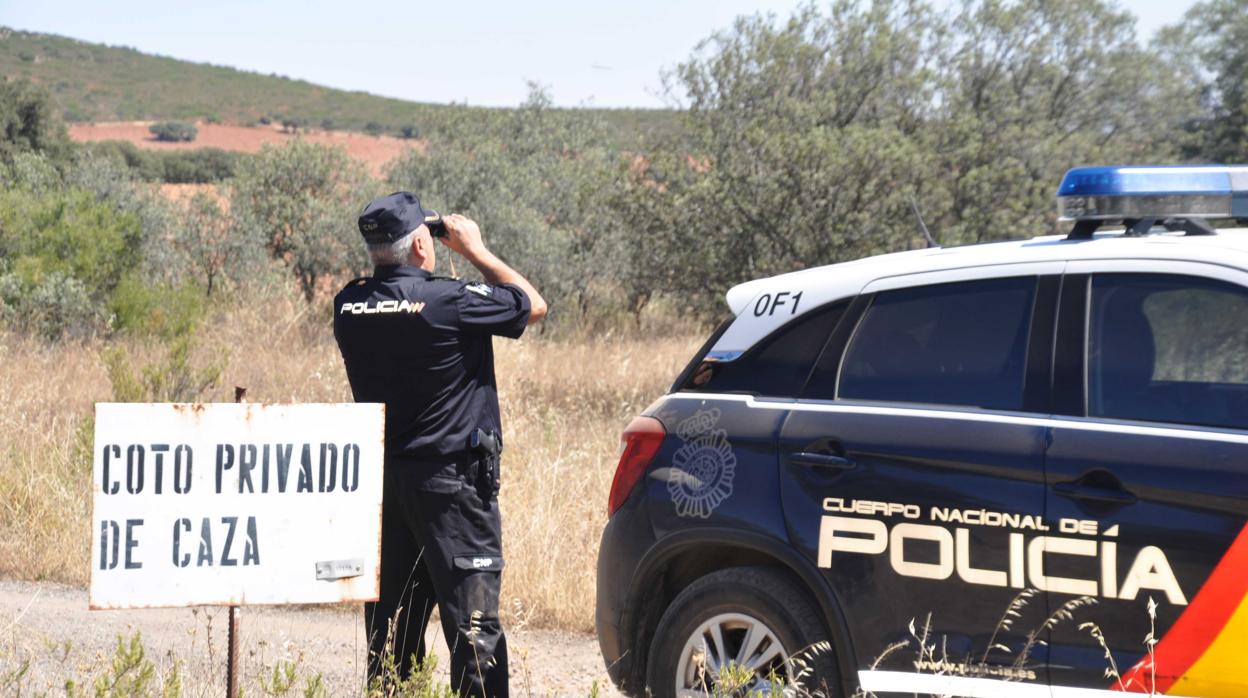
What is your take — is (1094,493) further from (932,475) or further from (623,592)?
(623,592)

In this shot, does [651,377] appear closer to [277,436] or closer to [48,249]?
[48,249]

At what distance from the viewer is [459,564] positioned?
4.37 metres

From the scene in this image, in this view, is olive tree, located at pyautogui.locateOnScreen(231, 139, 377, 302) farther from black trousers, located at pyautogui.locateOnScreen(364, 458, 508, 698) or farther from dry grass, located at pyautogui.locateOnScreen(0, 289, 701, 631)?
black trousers, located at pyautogui.locateOnScreen(364, 458, 508, 698)

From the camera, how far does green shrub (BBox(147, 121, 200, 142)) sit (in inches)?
2724

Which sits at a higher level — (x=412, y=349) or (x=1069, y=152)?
(x=1069, y=152)

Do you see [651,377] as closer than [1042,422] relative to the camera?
No

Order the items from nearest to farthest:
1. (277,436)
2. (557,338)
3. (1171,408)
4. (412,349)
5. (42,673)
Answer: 1. (1171,408)
2. (277,436)
3. (412,349)
4. (42,673)
5. (557,338)

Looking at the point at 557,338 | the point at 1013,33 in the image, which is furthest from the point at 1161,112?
the point at 557,338

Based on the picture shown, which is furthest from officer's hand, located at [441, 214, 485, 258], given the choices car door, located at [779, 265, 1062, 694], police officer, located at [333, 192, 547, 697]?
car door, located at [779, 265, 1062, 694]

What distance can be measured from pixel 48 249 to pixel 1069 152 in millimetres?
11314

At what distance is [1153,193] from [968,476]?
1.02m

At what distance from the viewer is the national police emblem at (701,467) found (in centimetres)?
426

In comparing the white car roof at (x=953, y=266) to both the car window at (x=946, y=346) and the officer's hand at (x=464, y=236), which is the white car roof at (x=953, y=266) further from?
the officer's hand at (x=464, y=236)

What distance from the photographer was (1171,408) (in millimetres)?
3613
